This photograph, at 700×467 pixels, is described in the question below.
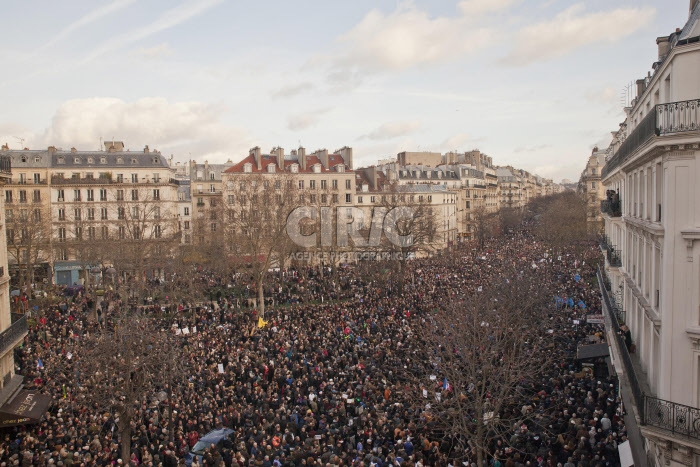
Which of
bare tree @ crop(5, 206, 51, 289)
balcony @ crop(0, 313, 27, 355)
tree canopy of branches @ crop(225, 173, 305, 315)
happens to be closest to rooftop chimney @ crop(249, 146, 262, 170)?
tree canopy of branches @ crop(225, 173, 305, 315)

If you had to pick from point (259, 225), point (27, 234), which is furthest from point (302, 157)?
point (27, 234)

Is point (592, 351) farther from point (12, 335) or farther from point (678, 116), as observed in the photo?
point (12, 335)

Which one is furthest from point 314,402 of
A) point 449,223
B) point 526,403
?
point 449,223

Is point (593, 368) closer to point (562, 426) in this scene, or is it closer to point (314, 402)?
point (562, 426)

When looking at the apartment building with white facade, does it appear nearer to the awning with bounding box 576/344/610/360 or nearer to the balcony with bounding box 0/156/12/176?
the awning with bounding box 576/344/610/360

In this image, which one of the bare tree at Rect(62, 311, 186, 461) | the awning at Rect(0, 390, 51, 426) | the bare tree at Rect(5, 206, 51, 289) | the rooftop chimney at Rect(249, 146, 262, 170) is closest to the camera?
the bare tree at Rect(62, 311, 186, 461)

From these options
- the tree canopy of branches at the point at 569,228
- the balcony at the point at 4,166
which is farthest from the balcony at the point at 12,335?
the tree canopy of branches at the point at 569,228

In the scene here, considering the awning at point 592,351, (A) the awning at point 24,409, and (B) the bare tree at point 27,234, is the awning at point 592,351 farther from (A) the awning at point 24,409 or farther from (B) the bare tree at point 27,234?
(B) the bare tree at point 27,234
